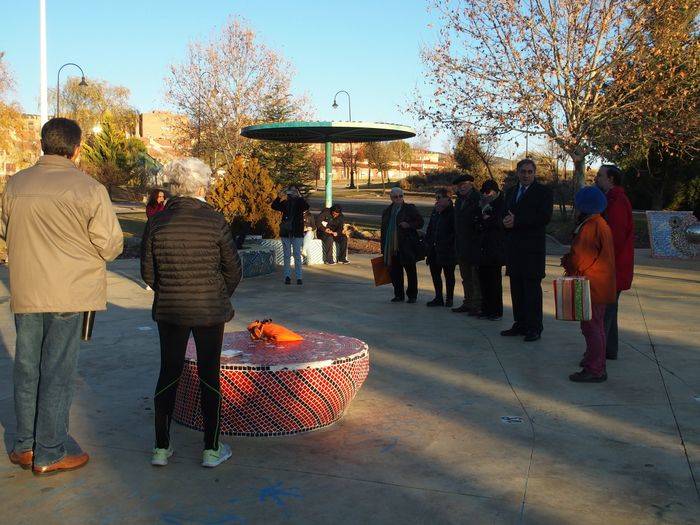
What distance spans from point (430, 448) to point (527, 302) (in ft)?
11.6

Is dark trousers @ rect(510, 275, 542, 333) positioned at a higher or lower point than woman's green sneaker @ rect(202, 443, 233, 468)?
higher

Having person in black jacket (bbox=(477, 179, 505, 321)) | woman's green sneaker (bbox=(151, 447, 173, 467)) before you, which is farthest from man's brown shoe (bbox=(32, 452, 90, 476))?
person in black jacket (bbox=(477, 179, 505, 321))

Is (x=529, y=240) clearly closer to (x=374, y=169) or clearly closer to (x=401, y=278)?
(x=401, y=278)

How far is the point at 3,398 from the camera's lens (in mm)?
5738

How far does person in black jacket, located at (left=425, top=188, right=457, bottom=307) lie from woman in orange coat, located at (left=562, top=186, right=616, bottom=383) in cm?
356

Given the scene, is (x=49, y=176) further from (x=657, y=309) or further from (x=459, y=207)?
(x=657, y=309)

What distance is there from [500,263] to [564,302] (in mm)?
2788

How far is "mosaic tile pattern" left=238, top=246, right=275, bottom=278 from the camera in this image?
43.8 feet

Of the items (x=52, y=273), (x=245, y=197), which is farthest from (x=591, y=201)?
(x=245, y=197)

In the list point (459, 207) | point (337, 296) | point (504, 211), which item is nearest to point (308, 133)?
point (337, 296)

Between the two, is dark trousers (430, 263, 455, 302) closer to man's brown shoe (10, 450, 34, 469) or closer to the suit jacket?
the suit jacket

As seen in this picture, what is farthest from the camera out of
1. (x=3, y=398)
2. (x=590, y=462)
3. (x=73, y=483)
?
(x=3, y=398)

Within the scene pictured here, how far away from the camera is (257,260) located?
1365 centimetres

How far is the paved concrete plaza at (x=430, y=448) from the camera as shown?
3.79 m
